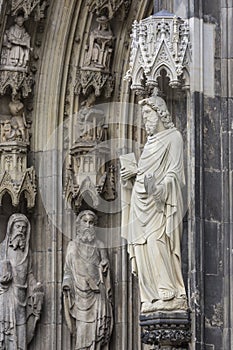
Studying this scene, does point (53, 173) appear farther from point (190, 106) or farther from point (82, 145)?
point (190, 106)

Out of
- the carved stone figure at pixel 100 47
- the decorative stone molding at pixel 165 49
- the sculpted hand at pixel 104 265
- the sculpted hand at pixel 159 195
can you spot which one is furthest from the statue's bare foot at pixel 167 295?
the carved stone figure at pixel 100 47

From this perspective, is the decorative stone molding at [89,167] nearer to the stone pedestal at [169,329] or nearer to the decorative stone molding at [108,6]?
the decorative stone molding at [108,6]

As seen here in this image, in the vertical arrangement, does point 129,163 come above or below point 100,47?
below

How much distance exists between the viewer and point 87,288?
2231 cm

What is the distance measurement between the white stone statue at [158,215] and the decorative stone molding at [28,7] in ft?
8.18

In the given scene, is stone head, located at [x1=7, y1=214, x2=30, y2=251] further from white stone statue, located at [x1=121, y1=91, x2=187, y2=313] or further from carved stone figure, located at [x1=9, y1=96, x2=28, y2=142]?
white stone statue, located at [x1=121, y1=91, x2=187, y2=313]

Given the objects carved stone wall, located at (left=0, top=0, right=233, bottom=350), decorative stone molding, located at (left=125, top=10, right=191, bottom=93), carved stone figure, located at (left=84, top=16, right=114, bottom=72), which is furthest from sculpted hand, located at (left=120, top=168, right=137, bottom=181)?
carved stone figure, located at (left=84, top=16, right=114, bottom=72)

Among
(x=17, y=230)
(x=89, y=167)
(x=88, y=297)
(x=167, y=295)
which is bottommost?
(x=167, y=295)

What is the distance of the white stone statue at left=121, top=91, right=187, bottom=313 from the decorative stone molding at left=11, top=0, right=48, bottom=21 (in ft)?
8.18

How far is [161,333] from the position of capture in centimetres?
2008

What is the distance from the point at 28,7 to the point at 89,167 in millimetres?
1559

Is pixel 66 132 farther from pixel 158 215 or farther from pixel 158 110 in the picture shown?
pixel 158 215

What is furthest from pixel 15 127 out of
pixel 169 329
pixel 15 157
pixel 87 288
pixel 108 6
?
pixel 169 329

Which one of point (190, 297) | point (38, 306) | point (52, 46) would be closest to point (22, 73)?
point (52, 46)
